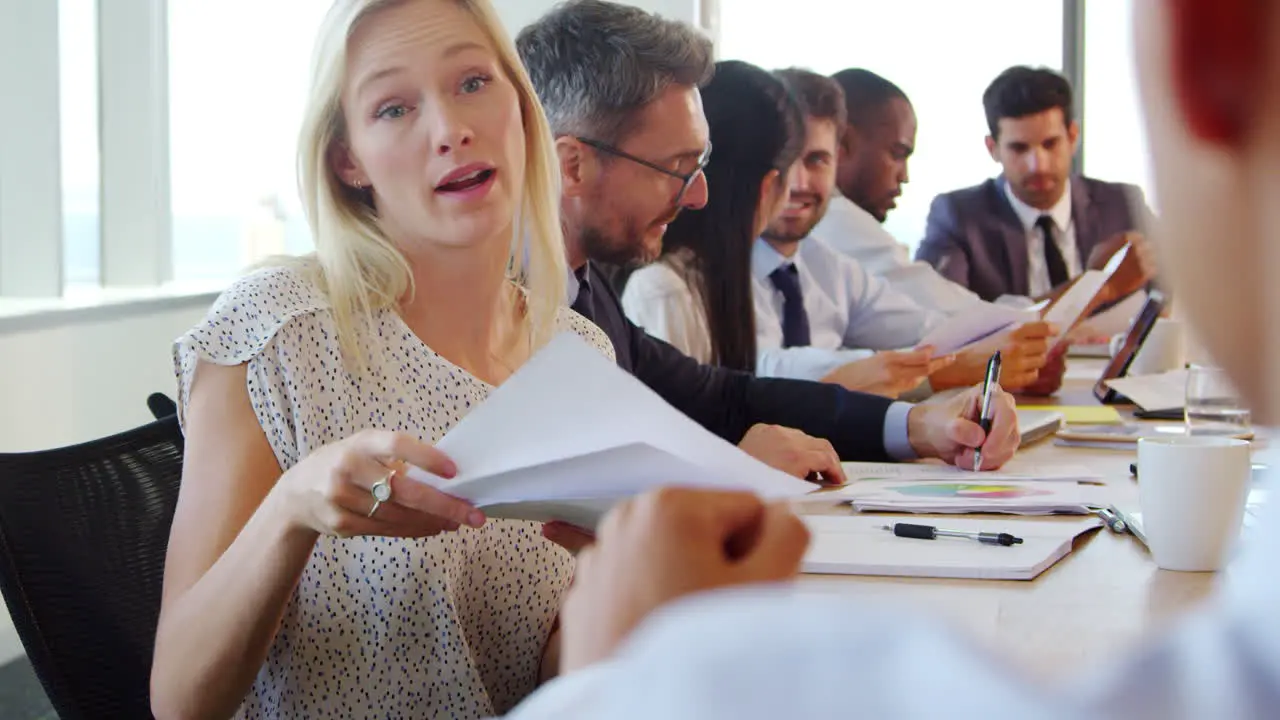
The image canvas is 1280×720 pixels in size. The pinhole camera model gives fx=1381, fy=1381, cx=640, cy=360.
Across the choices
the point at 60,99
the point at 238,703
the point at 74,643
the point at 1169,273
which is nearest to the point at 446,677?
the point at 238,703

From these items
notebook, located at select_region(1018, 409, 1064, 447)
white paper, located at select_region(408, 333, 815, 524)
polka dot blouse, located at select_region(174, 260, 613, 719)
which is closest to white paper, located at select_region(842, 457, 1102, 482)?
notebook, located at select_region(1018, 409, 1064, 447)

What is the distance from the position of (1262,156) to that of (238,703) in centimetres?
133

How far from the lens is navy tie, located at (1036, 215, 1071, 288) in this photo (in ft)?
18.5

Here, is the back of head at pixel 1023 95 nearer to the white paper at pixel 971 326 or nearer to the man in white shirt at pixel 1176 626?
the white paper at pixel 971 326

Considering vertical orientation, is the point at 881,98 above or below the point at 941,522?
above

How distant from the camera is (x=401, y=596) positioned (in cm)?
155

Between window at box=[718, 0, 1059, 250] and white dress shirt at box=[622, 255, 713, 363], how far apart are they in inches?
169

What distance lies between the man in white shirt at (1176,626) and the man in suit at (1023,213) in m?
5.30

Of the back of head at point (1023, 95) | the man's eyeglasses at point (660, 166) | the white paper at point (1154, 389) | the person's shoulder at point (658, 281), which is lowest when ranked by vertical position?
the white paper at point (1154, 389)

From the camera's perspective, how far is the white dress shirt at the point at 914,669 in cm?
29

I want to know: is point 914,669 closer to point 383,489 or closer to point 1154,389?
point 383,489

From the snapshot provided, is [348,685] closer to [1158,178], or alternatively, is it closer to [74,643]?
[74,643]

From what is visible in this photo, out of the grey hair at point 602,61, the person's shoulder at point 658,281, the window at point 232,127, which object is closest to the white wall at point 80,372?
the window at point 232,127

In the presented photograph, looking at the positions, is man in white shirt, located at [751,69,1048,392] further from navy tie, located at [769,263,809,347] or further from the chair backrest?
the chair backrest
